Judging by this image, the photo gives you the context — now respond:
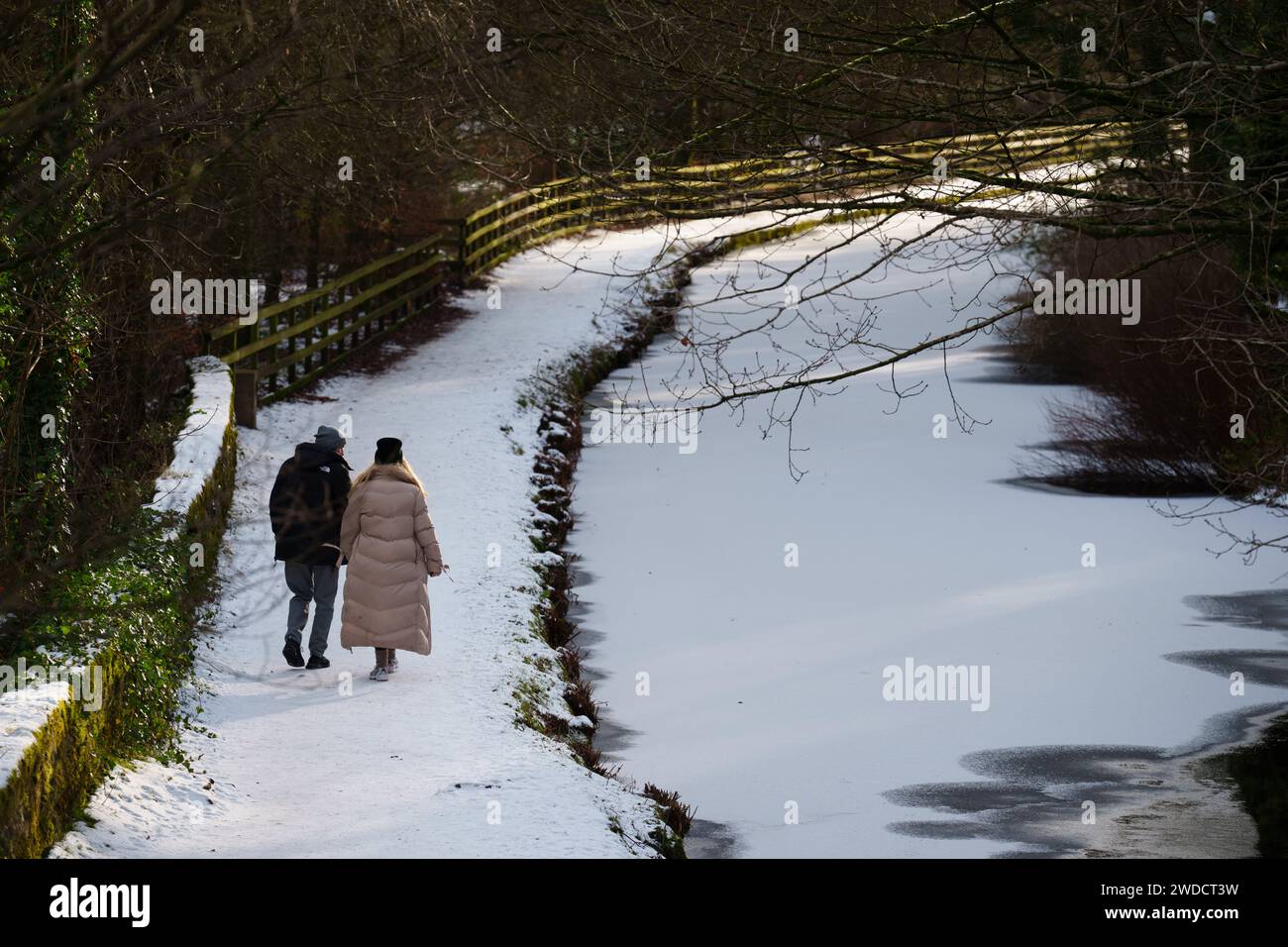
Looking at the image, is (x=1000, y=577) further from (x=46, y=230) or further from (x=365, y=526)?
(x=46, y=230)

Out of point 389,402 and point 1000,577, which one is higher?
point 389,402

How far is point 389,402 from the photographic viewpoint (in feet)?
60.5

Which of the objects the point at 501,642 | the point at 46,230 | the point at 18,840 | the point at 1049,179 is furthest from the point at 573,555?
the point at 18,840

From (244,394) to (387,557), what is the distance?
6.33m

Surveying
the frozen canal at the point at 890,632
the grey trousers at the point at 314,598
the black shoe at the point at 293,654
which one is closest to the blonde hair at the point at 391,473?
the grey trousers at the point at 314,598

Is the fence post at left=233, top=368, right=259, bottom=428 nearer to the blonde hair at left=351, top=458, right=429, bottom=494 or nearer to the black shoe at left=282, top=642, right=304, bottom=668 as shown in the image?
the black shoe at left=282, top=642, right=304, bottom=668

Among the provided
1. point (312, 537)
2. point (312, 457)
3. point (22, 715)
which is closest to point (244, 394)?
point (312, 457)

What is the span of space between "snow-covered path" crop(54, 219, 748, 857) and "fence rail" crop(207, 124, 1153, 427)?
2.75ft

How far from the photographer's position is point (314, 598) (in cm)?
1042

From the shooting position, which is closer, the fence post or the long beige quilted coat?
the long beige quilted coat

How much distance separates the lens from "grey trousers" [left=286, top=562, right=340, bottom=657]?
1025 centimetres

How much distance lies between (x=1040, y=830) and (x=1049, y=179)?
380 cm

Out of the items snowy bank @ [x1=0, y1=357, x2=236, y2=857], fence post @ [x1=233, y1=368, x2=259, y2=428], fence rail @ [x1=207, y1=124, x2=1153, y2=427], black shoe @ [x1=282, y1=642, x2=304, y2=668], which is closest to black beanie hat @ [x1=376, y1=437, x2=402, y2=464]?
black shoe @ [x1=282, y1=642, x2=304, y2=668]

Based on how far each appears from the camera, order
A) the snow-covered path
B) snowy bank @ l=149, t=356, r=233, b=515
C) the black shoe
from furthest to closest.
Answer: snowy bank @ l=149, t=356, r=233, b=515
the black shoe
the snow-covered path
